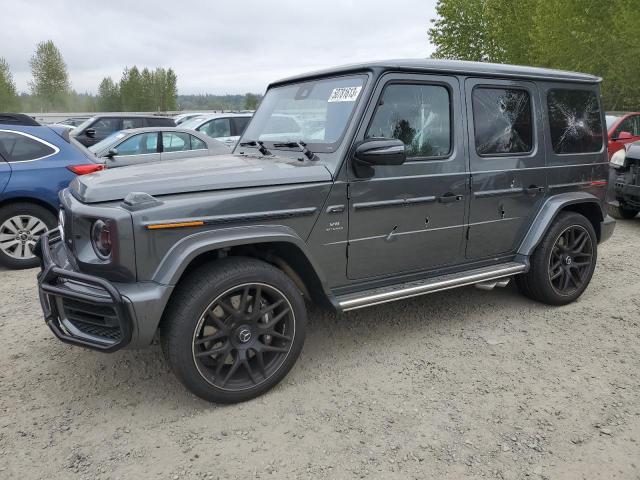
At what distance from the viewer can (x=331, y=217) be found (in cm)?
331

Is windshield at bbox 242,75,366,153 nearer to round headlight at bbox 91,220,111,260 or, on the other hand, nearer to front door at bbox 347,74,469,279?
front door at bbox 347,74,469,279

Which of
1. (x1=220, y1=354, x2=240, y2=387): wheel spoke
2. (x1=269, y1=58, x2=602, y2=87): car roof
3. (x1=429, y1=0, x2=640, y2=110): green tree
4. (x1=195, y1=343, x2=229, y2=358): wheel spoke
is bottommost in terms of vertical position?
(x1=220, y1=354, x2=240, y2=387): wheel spoke

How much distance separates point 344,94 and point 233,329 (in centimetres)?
173

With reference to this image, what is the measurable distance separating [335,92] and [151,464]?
101 inches

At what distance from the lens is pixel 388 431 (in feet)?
9.39

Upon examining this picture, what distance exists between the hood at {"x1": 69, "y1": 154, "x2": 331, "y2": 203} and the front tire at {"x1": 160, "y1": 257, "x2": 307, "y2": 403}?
47 centimetres

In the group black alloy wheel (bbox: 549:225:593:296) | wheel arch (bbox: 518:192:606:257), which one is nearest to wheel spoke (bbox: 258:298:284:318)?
wheel arch (bbox: 518:192:606:257)

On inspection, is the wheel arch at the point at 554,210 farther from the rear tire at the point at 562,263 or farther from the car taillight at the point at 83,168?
the car taillight at the point at 83,168

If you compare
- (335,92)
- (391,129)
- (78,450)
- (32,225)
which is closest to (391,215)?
(391,129)

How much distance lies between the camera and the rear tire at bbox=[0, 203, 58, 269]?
5695mm

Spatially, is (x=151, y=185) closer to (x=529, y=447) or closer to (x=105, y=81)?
(x=529, y=447)

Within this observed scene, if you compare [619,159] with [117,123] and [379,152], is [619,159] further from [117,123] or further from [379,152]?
[117,123]

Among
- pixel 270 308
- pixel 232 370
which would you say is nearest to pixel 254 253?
pixel 270 308

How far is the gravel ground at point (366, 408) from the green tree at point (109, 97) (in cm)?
8896
